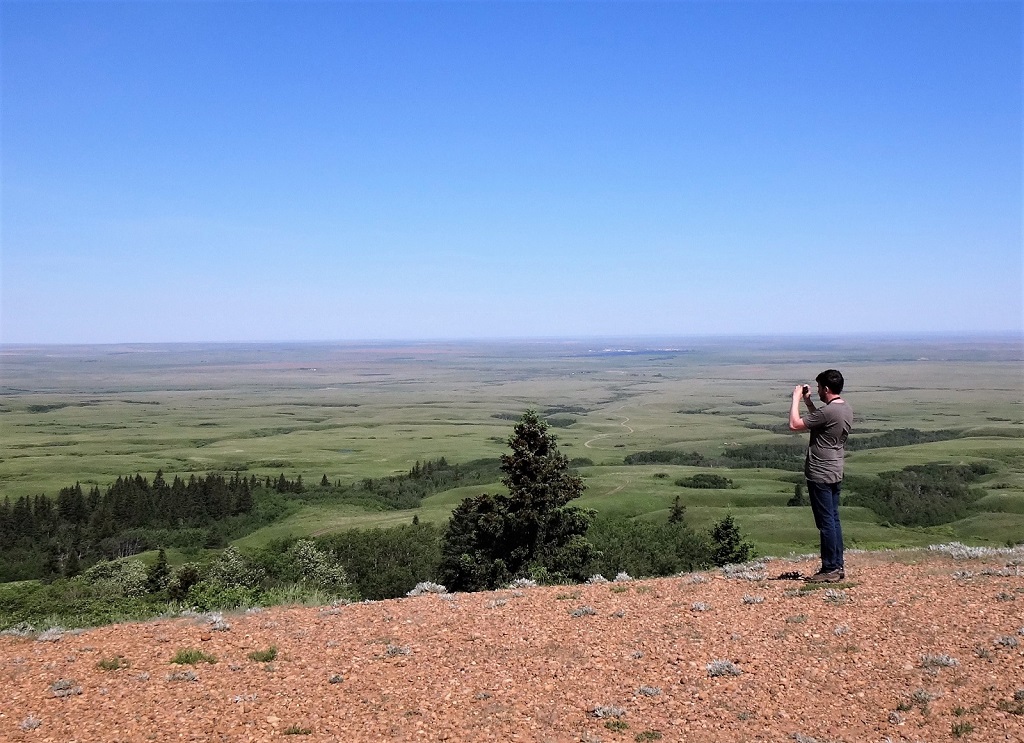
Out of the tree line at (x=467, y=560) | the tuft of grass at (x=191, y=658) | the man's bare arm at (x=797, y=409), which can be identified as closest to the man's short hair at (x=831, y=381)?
the man's bare arm at (x=797, y=409)

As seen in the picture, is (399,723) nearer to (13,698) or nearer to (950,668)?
(13,698)

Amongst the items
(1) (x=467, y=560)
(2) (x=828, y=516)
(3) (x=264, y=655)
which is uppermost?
(2) (x=828, y=516)

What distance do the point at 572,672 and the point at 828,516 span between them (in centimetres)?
581

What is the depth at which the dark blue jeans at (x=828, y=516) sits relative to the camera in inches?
490

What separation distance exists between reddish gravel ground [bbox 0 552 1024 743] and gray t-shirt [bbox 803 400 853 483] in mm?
2261

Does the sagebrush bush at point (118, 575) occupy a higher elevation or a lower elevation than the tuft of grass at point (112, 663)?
lower

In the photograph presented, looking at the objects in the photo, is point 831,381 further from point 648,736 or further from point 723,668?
point 648,736

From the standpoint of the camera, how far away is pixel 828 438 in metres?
12.4

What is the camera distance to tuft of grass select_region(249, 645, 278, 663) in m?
10.8

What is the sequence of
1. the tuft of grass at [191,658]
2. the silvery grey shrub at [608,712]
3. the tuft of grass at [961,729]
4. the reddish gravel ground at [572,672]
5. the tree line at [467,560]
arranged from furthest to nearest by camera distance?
the tree line at [467,560], the tuft of grass at [191,658], the silvery grey shrub at [608,712], the reddish gravel ground at [572,672], the tuft of grass at [961,729]

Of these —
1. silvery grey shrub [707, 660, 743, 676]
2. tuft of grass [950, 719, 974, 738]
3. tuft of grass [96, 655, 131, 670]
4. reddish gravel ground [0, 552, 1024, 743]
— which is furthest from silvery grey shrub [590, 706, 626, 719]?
tuft of grass [96, 655, 131, 670]

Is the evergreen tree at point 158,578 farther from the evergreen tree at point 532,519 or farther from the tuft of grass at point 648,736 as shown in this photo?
the tuft of grass at point 648,736

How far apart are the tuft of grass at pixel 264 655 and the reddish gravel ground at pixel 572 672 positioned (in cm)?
20

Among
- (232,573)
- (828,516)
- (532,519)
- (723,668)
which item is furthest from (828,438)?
(232,573)
